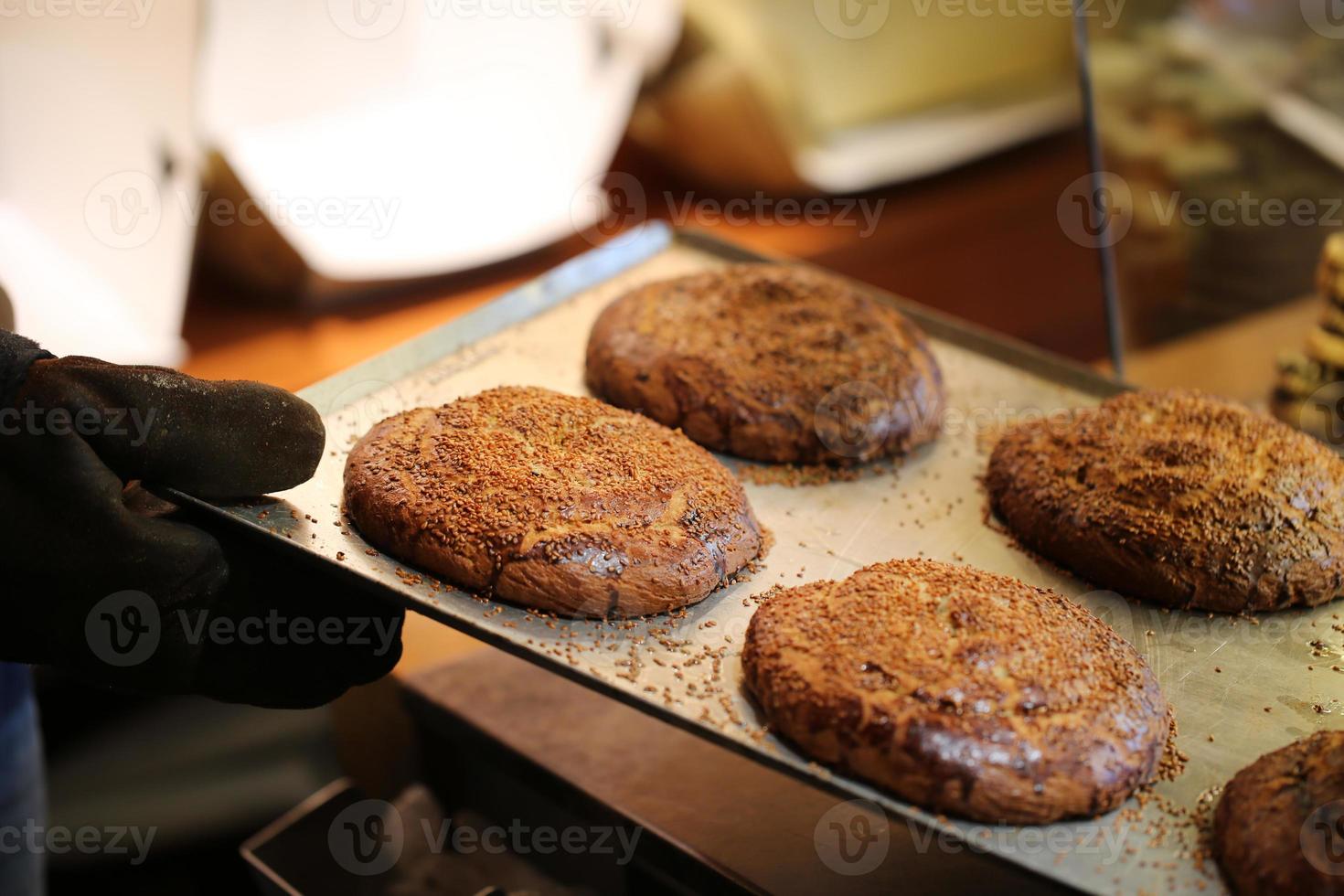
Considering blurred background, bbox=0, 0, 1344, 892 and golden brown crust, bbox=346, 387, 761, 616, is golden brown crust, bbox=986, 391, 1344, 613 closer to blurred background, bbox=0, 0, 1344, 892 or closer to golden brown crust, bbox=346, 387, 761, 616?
golden brown crust, bbox=346, 387, 761, 616

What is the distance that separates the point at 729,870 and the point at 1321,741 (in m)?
0.79

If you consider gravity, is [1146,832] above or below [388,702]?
above

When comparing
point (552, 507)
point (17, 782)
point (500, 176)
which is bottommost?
point (17, 782)

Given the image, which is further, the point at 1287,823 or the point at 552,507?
the point at 552,507

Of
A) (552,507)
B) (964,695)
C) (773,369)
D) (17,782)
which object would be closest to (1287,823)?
(964,695)

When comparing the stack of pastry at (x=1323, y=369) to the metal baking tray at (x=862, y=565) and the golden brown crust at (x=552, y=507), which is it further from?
the golden brown crust at (x=552, y=507)

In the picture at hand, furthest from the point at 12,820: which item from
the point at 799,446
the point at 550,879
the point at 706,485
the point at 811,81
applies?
the point at 811,81

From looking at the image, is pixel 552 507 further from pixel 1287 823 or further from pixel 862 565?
pixel 1287 823

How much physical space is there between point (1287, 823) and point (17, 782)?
2.08 m

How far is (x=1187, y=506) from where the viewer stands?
1.86m

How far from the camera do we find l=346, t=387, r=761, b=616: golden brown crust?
167cm

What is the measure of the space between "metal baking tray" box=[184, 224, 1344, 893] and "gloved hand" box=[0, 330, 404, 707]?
0.08 m

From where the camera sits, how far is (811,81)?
11.9 feet

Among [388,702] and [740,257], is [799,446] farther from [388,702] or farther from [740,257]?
[388,702]
